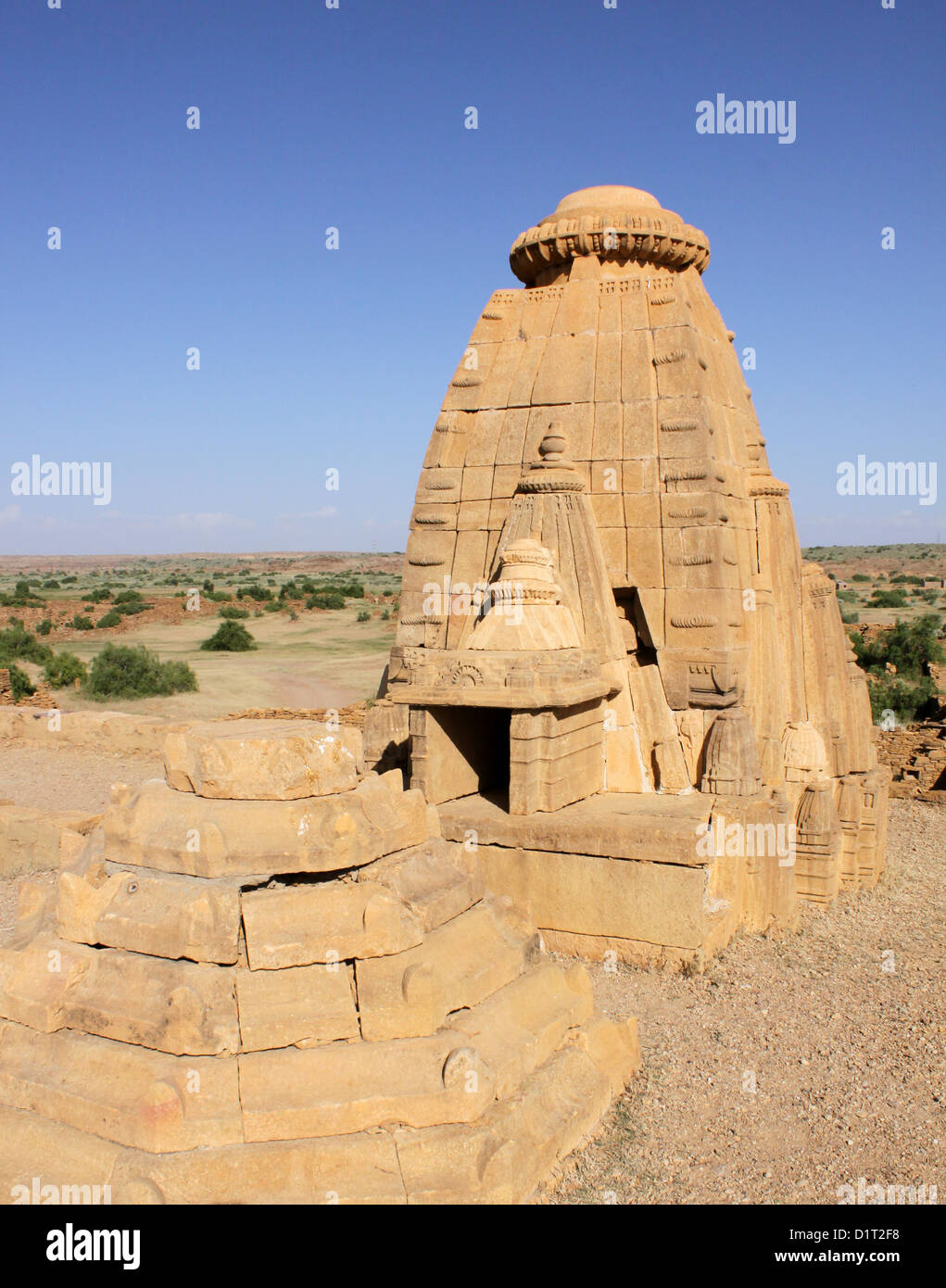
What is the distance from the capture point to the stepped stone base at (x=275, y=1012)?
3648 mm

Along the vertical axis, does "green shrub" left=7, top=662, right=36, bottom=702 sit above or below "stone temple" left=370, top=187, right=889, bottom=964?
below

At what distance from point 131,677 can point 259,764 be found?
20908 mm

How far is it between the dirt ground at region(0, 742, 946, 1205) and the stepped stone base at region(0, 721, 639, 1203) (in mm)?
365

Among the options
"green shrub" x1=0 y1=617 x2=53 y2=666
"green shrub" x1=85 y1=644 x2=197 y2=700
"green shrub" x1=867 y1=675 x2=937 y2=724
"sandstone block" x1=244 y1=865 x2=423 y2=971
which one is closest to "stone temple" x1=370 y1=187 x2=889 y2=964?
"sandstone block" x1=244 y1=865 x2=423 y2=971

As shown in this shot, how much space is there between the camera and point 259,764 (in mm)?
4195

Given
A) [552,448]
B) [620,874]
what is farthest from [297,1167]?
[552,448]

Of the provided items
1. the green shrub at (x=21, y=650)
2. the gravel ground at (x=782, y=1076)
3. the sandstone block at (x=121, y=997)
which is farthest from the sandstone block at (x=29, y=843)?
the green shrub at (x=21, y=650)

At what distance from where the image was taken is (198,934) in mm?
3910

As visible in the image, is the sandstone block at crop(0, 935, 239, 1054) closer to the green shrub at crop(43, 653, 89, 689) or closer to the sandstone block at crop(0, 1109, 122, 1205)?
the sandstone block at crop(0, 1109, 122, 1205)

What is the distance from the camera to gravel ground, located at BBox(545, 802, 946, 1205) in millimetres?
4352

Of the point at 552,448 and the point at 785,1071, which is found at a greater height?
the point at 552,448

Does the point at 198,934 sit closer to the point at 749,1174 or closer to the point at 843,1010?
the point at 749,1174

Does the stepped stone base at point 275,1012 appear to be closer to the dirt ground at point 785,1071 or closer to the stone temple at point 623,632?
the dirt ground at point 785,1071

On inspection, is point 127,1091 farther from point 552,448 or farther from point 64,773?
point 64,773
